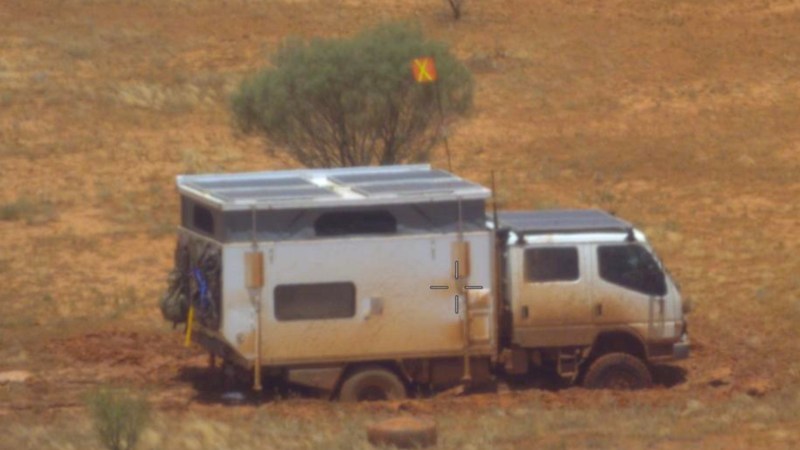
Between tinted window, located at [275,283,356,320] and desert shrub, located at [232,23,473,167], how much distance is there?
9514 mm

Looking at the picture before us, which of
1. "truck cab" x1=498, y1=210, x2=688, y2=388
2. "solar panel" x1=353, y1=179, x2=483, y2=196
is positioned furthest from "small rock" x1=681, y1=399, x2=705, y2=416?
"solar panel" x1=353, y1=179, x2=483, y2=196

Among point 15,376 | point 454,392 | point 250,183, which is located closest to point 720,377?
point 454,392

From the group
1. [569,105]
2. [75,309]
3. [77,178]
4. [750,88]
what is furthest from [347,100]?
[750,88]

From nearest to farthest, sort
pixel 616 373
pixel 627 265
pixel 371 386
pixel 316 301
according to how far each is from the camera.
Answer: pixel 316 301, pixel 371 386, pixel 627 265, pixel 616 373

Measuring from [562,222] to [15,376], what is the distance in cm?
600

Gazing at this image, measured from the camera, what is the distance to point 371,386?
14734 millimetres

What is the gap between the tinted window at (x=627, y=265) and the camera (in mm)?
14953

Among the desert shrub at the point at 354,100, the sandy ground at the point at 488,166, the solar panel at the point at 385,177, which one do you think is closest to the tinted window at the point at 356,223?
the solar panel at the point at 385,177

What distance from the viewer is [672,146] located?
32656mm

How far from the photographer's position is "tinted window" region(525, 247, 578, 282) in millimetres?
14867

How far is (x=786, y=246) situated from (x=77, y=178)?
13.2 m

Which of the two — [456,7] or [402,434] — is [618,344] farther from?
[456,7]

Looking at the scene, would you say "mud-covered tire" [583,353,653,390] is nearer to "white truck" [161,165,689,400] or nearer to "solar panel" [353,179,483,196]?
"white truck" [161,165,689,400]

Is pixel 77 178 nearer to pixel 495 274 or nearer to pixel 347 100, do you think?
pixel 347 100
